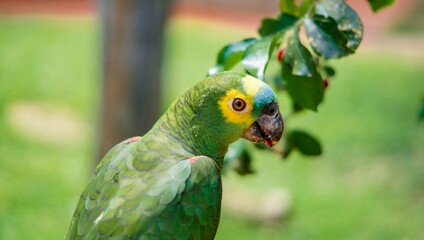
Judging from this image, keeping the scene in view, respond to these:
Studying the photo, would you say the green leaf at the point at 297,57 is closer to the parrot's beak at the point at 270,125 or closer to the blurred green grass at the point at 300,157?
the parrot's beak at the point at 270,125

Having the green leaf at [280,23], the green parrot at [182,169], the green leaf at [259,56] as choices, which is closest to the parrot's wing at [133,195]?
the green parrot at [182,169]

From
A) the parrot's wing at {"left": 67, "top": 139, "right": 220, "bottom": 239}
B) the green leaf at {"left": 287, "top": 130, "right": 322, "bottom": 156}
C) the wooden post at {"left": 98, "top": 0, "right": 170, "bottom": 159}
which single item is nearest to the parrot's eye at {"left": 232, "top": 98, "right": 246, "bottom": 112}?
the parrot's wing at {"left": 67, "top": 139, "right": 220, "bottom": 239}

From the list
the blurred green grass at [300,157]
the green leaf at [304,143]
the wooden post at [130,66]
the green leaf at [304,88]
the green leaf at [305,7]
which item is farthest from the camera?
the blurred green grass at [300,157]

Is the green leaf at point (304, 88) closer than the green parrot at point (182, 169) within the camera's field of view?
No

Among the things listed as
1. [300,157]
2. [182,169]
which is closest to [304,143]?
[182,169]

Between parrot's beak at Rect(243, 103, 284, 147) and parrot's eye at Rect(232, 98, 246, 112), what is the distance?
1.8 inches

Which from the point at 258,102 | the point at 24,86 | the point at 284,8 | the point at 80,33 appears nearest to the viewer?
the point at 258,102

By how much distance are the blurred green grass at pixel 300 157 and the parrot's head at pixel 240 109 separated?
150 cm

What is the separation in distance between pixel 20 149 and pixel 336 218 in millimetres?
2163

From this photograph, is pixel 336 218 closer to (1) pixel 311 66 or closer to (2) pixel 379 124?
(2) pixel 379 124

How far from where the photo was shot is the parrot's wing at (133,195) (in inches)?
52.4

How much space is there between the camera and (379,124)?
4.98 meters

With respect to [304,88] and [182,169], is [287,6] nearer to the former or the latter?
[304,88]

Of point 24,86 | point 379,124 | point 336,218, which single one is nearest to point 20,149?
point 24,86
